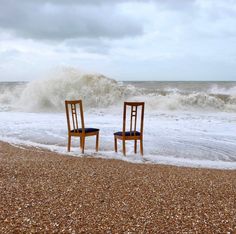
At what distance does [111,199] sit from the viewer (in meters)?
3.68

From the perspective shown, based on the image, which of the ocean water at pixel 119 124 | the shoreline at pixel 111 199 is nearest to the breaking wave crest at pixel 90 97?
the ocean water at pixel 119 124

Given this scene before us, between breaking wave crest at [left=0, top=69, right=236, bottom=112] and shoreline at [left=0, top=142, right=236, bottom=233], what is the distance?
1282 cm

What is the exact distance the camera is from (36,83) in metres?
19.2

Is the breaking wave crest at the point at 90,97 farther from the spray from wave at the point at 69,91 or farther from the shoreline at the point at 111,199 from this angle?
the shoreline at the point at 111,199

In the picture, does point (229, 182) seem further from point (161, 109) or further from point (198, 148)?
point (161, 109)

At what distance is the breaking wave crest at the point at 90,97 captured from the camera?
59.3 ft

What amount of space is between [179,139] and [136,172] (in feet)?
12.6

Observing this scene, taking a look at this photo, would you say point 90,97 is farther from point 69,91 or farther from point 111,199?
point 111,199

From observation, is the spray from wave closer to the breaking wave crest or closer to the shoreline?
the breaking wave crest

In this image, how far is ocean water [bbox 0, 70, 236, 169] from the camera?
23.3ft

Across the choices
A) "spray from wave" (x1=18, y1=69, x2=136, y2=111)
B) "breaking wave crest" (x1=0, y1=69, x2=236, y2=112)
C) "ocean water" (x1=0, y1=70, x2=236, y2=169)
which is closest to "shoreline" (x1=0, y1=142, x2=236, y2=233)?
"ocean water" (x1=0, y1=70, x2=236, y2=169)

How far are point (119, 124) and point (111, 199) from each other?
24.8ft

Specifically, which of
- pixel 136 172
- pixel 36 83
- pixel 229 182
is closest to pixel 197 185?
pixel 229 182

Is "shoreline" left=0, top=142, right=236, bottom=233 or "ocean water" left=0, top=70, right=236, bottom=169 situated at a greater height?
"shoreline" left=0, top=142, right=236, bottom=233
